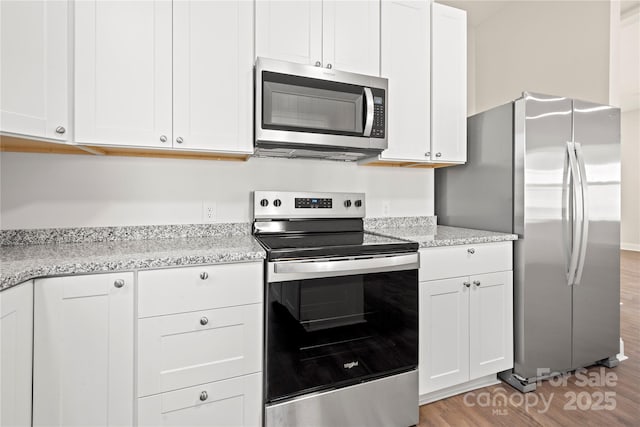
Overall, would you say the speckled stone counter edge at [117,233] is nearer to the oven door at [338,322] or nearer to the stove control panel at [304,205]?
the stove control panel at [304,205]

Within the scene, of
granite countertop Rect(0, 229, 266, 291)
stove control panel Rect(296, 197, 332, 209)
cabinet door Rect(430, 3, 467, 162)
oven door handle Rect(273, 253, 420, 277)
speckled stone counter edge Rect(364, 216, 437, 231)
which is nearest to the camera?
granite countertop Rect(0, 229, 266, 291)

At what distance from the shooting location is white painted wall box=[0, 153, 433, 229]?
1703 millimetres

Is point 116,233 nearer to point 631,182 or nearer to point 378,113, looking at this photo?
point 378,113

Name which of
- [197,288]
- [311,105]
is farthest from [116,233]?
[311,105]

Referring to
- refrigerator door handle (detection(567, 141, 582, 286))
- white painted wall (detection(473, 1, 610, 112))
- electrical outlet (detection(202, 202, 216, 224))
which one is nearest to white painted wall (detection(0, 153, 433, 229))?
electrical outlet (detection(202, 202, 216, 224))

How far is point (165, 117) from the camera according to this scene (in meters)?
1.64

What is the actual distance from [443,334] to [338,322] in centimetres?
72

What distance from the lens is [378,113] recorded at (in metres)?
1.96

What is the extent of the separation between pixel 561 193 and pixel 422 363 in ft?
4.53

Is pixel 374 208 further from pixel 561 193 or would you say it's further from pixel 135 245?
pixel 135 245

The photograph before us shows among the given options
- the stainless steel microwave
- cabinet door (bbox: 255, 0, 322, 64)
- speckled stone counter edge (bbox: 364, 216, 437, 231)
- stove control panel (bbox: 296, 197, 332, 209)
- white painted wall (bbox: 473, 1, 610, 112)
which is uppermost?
white painted wall (bbox: 473, 1, 610, 112)

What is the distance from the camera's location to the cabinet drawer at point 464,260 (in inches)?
72.8

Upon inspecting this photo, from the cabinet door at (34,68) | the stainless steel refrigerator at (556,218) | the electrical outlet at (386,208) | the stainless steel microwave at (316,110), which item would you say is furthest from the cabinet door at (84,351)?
the stainless steel refrigerator at (556,218)

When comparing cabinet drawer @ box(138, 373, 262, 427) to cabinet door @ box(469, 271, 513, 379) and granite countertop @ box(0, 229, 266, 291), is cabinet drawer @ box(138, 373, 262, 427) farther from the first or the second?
cabinet door @ box(469, 271, 513, 379)
